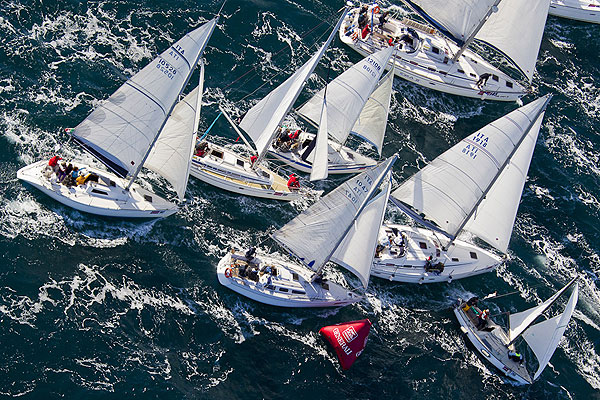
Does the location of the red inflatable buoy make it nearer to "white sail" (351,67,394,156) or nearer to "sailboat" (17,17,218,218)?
"sailboat" (17,17,218,218)

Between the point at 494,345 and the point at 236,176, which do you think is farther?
the point at 236,176

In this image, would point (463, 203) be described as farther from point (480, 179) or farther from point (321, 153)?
point (321, 153)

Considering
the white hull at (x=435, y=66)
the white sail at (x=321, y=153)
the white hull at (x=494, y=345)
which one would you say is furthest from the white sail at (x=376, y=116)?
the white hull at (x=494, y=345)

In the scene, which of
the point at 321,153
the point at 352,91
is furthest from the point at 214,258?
the point at 352,91

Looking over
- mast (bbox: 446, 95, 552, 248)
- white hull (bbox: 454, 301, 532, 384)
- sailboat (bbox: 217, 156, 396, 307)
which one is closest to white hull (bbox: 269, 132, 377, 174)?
sailboat (bbox: 217, 156, 396, 307)

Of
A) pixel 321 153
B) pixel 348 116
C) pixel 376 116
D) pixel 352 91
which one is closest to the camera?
pixel 321 153

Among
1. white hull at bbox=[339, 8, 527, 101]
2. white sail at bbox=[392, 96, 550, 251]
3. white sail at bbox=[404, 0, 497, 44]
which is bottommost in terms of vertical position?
white sail at bbox=[392, 96, 550, 251]
